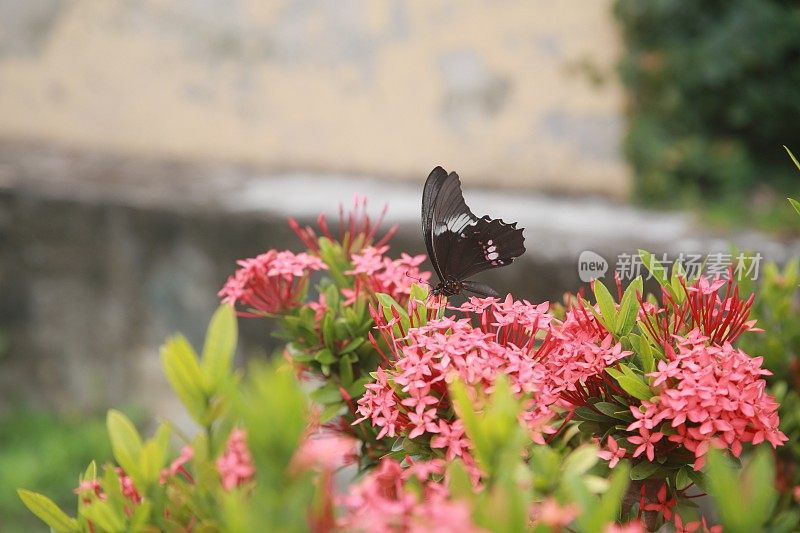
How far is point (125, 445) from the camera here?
2.93 feet

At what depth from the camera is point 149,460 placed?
2.84 ft

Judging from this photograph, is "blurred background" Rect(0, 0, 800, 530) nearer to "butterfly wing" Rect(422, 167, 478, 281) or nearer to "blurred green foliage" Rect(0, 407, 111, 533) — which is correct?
"blurred green foliage" Rect(0, 407, 111, 533)

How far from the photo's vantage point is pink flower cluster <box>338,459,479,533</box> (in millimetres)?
635

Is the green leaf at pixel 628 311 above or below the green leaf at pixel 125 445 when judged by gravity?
above

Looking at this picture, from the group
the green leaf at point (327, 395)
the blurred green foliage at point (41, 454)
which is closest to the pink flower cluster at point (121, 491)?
the green leaf at point (327, 395)

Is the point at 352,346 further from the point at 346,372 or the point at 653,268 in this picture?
the point at 653,268

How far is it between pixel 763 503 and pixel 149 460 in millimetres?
610

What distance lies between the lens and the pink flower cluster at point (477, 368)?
39.1 inches

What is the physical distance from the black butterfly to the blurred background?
1.96 m

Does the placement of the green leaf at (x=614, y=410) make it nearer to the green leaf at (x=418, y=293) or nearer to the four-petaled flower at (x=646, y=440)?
the four-petaled flower at (x=646, y=440)

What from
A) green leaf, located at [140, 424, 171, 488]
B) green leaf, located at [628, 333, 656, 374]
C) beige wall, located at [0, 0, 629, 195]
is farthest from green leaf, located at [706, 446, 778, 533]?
beige wall, located at [0, 0, 629, 195]

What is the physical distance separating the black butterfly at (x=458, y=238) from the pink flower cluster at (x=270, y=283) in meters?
0.21

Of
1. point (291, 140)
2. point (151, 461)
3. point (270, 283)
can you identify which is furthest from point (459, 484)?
point (291, 140)

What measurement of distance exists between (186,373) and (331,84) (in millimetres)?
3731
